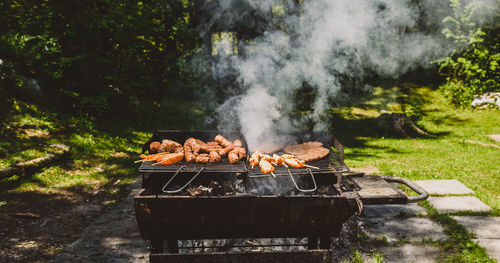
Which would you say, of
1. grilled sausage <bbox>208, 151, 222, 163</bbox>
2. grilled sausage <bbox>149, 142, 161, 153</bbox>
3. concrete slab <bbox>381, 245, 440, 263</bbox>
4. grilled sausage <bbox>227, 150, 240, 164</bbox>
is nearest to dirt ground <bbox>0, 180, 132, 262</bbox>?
grilled sausage <bbox>149, 142, 161, 153</bbox>

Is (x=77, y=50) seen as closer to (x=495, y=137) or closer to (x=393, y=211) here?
(x=393, y=211)

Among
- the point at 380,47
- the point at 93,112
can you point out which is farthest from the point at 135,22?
the point at 380,47

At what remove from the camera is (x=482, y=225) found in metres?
4.19

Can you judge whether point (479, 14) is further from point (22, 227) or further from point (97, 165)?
point (22, 227)

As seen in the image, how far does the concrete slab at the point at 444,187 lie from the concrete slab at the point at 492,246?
55.3 inches

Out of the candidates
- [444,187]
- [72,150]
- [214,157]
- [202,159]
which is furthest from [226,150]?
[72,150]

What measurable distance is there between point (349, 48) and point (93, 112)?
8413mm

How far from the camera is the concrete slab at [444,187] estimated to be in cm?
526

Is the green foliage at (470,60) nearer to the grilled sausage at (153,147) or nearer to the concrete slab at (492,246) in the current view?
the concrete slab at (492,246)

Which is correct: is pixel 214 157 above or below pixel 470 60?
below

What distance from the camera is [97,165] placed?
6613 millimetres

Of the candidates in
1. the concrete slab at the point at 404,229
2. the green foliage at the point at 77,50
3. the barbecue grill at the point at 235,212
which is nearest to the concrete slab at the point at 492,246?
the concrete slab at the point at 404,229

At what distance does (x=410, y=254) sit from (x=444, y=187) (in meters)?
2.55

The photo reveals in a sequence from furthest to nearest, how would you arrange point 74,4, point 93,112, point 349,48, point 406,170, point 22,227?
1. point 349,48
2. point 93,112
3. point 74,4
4. point 406,170
5. point 22,227
